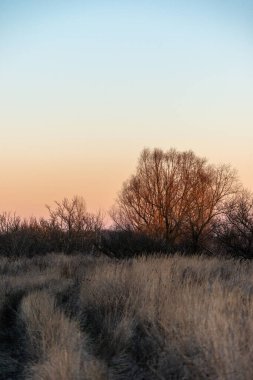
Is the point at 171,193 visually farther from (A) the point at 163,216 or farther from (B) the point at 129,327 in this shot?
Answer: (B) the point at 129,327

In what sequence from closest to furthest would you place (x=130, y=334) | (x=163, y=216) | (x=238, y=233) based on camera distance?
1. (x=130, y=334)
2. (x=238, y=233)
3. (x=163, y=216)

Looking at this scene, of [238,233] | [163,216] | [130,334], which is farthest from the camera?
[163,216]

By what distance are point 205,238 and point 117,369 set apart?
35.4 m

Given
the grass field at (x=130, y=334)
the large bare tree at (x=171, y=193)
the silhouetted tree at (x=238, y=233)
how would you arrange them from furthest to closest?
the large bare tree at (x=171, y=193)
the silhouetted tree at (x=238, y=233)
the grass field at (x=130, y=334)

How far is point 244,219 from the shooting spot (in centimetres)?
3047

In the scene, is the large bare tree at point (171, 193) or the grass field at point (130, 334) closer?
the grass field at point (130, 334)

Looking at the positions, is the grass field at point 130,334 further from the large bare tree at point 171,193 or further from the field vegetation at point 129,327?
the large bare tree at point 171,193

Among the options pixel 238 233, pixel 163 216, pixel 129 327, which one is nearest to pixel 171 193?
pixel 163 216

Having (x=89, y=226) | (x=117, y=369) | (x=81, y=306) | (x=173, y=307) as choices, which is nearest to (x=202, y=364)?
(x=117, y=369)

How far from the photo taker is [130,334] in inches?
290

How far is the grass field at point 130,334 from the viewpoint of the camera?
5.59 metres

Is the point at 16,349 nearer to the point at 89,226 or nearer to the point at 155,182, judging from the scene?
the point at 89,226

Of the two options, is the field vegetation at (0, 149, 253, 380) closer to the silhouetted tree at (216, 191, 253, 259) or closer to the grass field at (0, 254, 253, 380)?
the grass field at (0, 254, 253, 380)

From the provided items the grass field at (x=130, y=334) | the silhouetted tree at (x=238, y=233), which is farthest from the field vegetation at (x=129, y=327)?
the silhouetted tree at (x=238, y=233)
